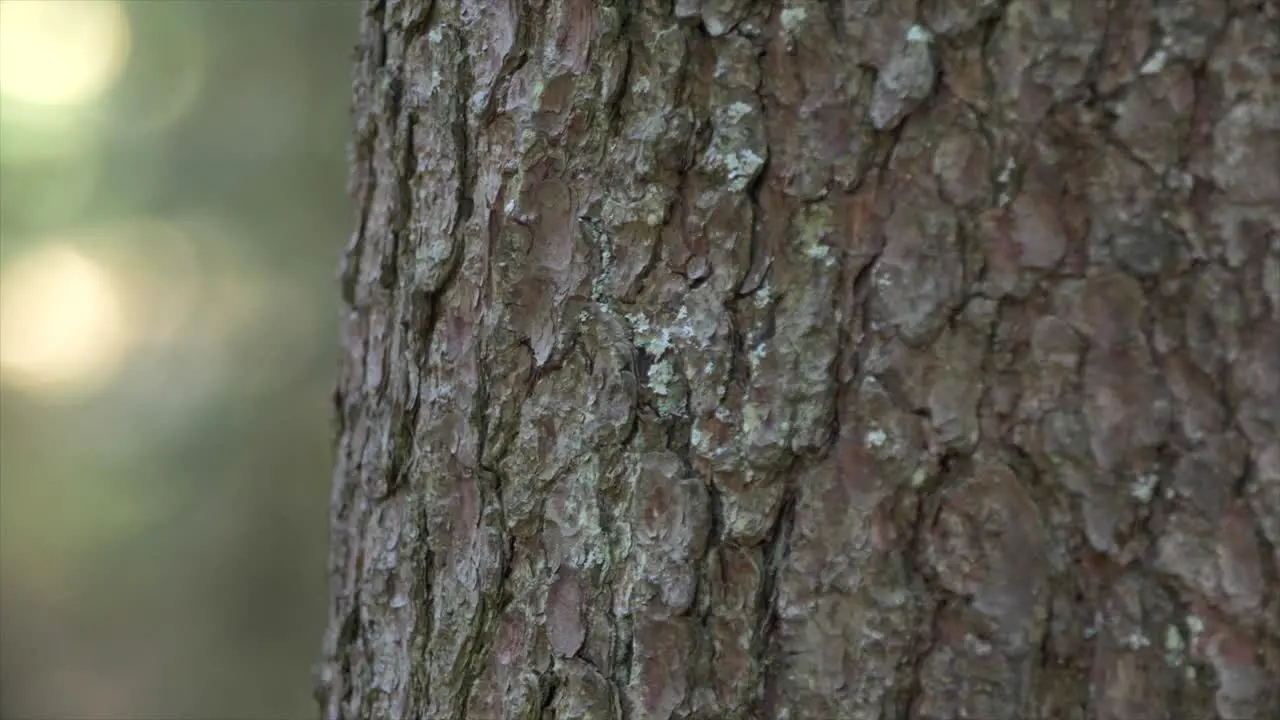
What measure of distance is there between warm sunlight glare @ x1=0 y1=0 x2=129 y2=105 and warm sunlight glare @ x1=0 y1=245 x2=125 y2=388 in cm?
40

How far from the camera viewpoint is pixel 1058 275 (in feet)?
1.35

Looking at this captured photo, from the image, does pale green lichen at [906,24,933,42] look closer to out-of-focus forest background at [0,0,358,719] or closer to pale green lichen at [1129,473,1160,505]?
pale green lichen at [1129,473,1160,505]

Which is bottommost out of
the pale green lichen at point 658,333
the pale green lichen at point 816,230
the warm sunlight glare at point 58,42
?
the pale green lichen at point 658,333

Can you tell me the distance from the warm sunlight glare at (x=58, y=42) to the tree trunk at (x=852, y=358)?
1999 mm

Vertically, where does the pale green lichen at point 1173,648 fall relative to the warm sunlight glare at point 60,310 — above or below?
below

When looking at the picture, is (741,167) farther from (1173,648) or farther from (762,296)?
(1173,648)

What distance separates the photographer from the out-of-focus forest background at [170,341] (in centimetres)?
216

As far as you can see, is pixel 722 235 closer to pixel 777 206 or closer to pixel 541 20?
pixel 777 206

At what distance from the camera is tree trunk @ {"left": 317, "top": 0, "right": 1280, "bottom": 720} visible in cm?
40

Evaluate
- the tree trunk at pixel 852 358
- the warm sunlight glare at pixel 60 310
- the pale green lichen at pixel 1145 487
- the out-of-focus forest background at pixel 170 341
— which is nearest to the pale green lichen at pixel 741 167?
the tree trunk at pixel 852 358

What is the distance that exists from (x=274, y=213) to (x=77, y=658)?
1307 mm

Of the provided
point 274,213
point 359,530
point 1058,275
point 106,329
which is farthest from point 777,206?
point 106,329

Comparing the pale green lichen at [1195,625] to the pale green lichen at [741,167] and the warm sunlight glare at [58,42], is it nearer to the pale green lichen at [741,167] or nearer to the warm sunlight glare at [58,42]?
the pale green lichen at [741,167]

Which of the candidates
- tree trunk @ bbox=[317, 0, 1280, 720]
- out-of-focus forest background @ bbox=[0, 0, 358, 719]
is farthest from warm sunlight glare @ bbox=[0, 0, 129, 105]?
tree trunk @ bbox=[317, 0, 1280, 720]
